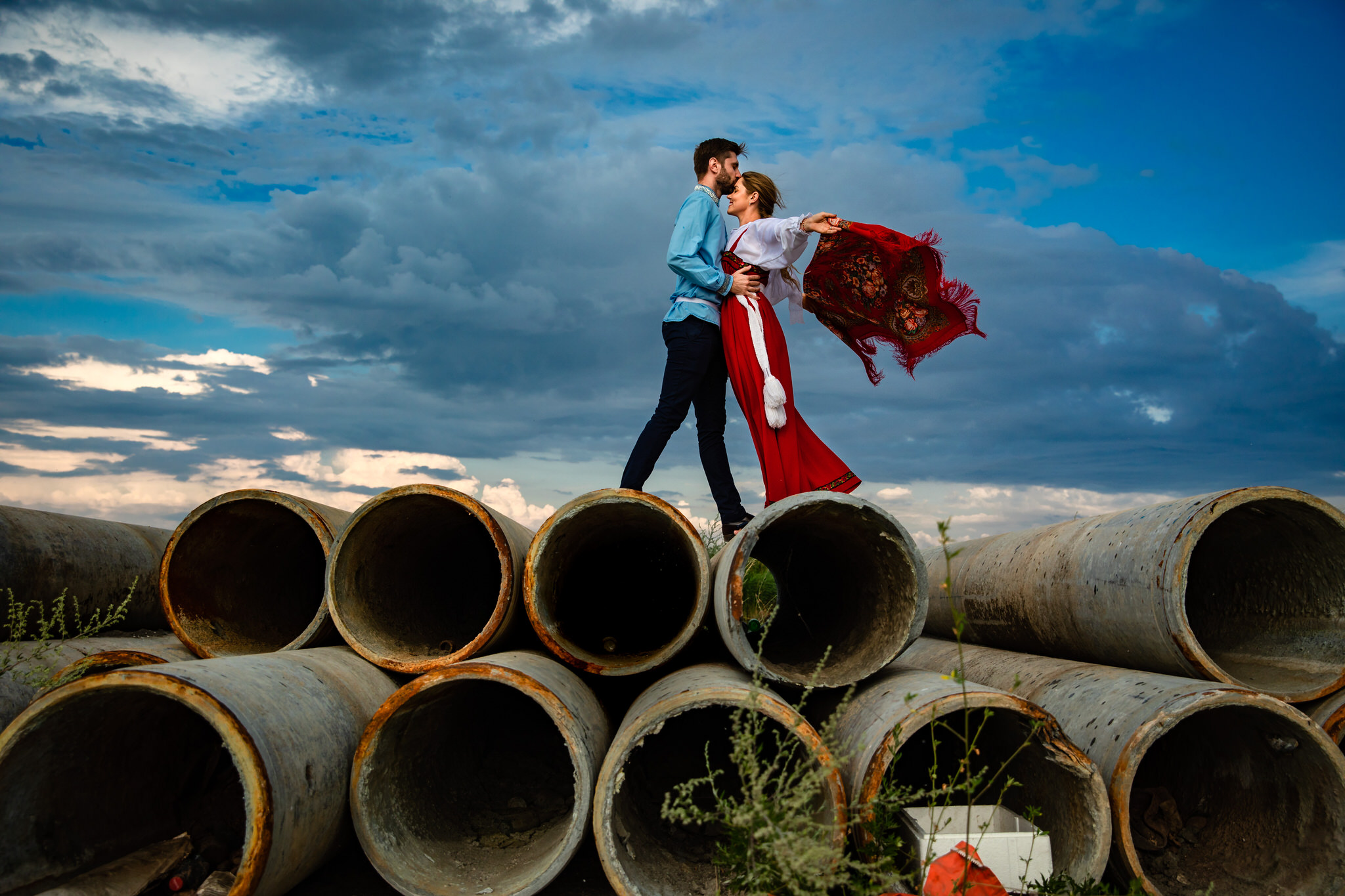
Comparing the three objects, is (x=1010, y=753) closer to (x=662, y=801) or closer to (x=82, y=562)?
(x=662, y=801)

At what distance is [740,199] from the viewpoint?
4.55 m

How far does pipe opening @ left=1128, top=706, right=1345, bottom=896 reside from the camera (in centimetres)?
292

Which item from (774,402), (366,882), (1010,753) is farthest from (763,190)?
(366,882)

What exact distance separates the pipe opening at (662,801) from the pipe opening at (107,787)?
1498mm

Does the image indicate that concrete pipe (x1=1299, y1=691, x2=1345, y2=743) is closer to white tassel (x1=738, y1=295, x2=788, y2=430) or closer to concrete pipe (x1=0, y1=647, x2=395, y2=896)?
white tassel (x1=738, y1=295, x2=788, y2=430)

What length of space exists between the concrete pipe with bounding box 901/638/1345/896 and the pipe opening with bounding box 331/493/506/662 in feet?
7.58

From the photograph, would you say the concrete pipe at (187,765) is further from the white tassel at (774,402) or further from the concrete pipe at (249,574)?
the white tassel at (774,402)

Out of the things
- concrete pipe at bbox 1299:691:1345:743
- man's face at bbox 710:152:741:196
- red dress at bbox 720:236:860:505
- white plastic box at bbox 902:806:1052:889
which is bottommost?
white plastic box at bbox 902:806:1052:889

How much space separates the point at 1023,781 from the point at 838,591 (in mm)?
1215

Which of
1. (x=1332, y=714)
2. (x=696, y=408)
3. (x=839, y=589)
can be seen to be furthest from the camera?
(x=696, y=408)

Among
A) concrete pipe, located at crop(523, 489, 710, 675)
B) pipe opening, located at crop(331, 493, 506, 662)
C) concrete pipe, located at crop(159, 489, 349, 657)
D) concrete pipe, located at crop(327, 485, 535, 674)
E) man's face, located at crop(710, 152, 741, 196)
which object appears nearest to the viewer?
concrete pipe, located at crop(523, 489, 710, 675)

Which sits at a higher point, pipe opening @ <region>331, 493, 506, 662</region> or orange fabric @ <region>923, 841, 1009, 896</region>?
pipe opening @ <region>331, 493, 506, 662</region>

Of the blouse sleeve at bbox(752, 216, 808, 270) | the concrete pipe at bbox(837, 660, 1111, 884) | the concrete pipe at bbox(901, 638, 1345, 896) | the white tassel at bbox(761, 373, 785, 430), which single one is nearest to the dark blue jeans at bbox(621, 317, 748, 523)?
the white tassel at bbox(761, 373, 785, 430)

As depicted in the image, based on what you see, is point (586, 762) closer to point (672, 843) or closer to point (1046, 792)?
point (672, 843)
